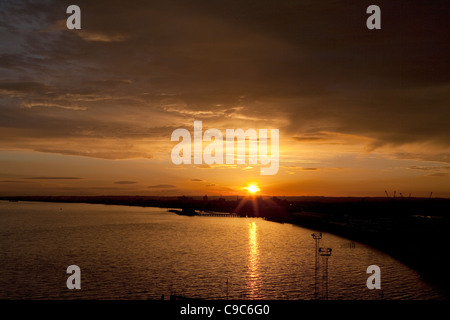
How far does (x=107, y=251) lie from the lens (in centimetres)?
8231

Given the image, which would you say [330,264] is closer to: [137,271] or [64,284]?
[137,271]

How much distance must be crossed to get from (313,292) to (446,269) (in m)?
26.1

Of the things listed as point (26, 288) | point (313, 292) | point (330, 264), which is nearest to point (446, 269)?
point (330, 264)

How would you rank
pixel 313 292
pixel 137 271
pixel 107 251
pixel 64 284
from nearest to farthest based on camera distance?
pixel 313 292 → pixel 64 284 → pixel 137 271 → pixel 107 251

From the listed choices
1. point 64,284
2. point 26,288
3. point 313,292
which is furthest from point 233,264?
point 26,288

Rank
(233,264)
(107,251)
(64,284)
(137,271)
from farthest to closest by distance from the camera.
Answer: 1. (107,251)
2. (233,264)
3. (137,271)
4. (64,284)

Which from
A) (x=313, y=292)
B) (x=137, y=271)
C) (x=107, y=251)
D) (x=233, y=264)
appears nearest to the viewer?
(x=313, y=292)
